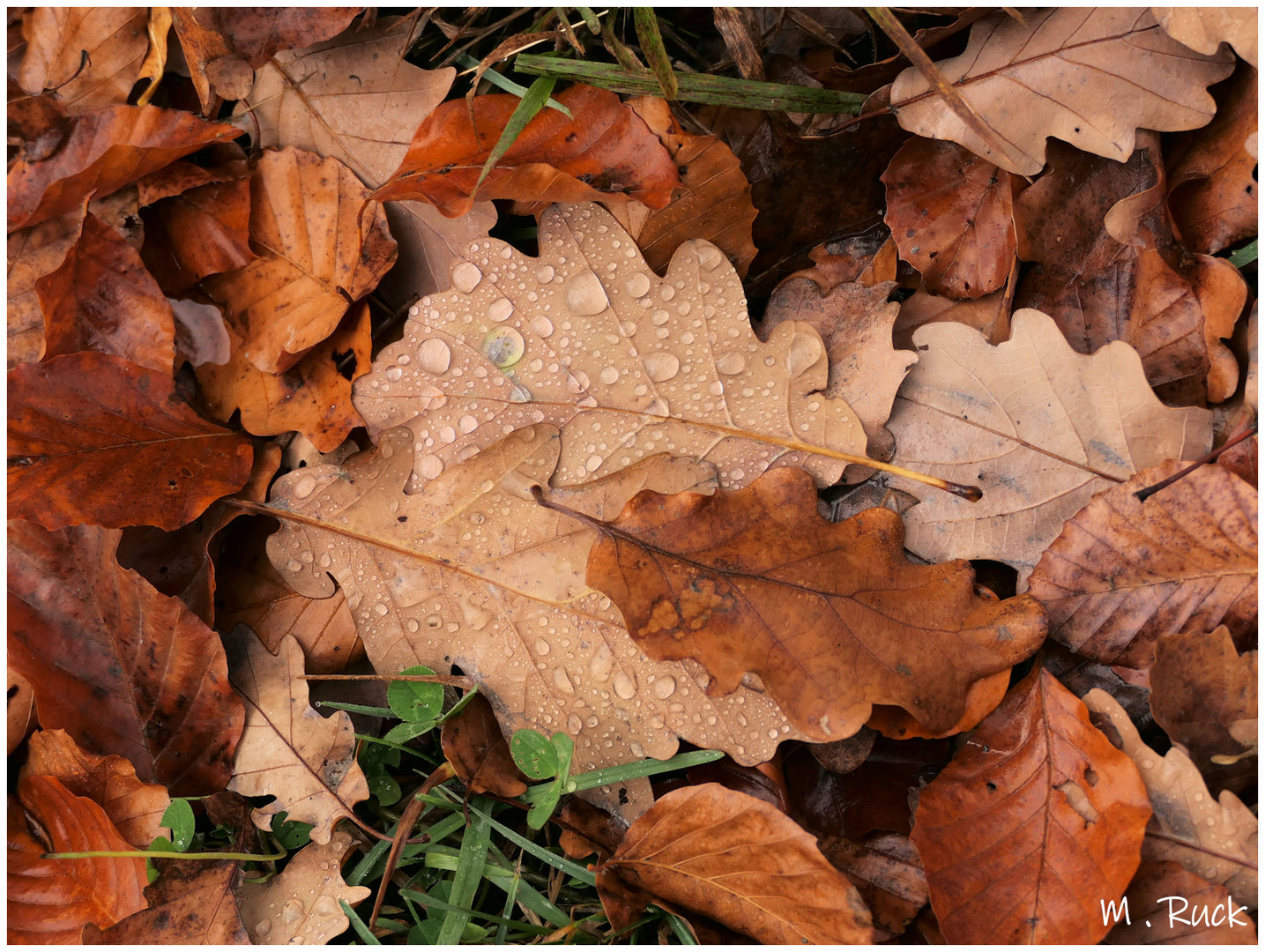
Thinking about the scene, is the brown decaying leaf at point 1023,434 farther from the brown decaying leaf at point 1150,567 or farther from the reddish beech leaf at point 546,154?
the reddish beech leaf at point 546,154

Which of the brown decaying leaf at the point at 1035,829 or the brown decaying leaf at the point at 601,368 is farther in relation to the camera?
the brown decaying leaf at the point at 601,368

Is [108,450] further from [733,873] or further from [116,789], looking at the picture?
[733,873]

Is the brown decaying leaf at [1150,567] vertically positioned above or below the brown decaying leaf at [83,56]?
below

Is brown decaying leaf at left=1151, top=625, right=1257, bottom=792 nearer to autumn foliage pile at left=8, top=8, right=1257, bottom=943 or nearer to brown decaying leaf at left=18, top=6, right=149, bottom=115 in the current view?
autumn foliage pile at left=8, top=8, right=1257, bottom=943

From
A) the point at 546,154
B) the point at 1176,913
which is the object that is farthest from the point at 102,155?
the point at 1176,913

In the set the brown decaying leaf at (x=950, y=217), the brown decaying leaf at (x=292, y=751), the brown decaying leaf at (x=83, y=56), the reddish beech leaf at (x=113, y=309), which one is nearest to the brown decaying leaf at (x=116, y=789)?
the brown decaying leaf at (x=292, y=751)

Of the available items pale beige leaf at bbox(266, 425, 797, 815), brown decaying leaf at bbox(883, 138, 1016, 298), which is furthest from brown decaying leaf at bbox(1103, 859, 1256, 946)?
brown decaying leaf at bbox(883, 138, 1016, 298)
